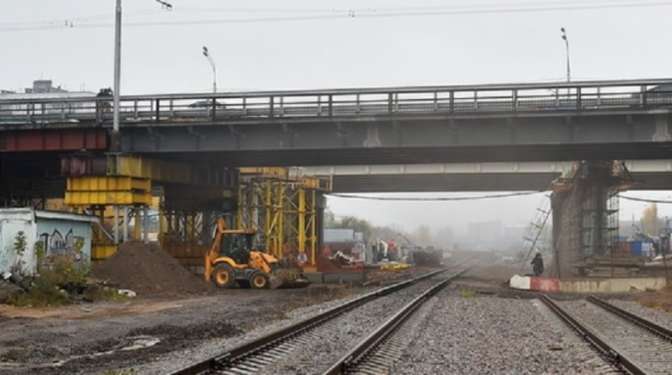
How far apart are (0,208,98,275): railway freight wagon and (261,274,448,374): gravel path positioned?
12.0m

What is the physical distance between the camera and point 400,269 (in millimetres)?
69188

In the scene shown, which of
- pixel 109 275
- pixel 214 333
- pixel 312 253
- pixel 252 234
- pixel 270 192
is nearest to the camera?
pixel 214 333

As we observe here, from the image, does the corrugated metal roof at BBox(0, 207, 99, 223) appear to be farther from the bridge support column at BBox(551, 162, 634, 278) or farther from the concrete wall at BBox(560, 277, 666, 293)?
the bridge support column at BBox(551, 162, 634, 278)

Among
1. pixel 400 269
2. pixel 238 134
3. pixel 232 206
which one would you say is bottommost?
pixel 400 269

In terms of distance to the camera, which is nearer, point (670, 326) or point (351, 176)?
point (670, 326)

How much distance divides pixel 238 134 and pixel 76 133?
7.55m

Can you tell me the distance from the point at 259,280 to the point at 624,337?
1906 centimetres

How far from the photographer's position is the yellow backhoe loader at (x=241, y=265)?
34.3m

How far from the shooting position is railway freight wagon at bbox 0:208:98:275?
93.8 ft

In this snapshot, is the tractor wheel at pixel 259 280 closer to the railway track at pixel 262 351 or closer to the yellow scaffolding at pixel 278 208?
the railway track at pixel 262 351

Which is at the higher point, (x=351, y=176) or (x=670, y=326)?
(x=351, y=176)

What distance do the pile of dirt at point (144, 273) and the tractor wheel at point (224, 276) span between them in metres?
0.66

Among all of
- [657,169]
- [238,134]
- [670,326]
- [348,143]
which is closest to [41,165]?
[238,134]

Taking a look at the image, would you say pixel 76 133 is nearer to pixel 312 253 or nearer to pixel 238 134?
pixel 238 134
